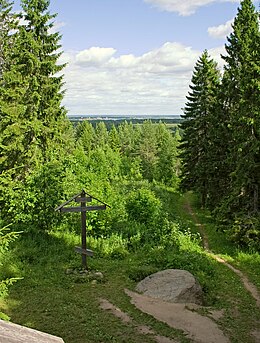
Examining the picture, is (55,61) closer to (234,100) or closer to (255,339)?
(234,100)

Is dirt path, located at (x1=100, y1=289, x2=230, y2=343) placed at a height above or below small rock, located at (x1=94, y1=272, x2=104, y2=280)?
below

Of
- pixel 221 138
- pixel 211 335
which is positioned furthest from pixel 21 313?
pixel 221 138

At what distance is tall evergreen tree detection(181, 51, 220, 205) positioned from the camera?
31.3m

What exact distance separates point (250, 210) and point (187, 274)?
8.60m

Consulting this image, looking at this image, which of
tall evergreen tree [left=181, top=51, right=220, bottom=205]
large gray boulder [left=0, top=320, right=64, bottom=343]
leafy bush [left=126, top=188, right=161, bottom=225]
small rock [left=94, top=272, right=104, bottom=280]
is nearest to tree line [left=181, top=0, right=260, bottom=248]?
tall evergreen tree [left=181, top=51, right=220, bottom=205]

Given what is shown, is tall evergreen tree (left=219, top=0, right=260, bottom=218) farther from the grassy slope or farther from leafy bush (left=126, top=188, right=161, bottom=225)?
leafy bush (left=126, top=188, right=161, bottom=225)

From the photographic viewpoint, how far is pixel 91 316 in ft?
37.0

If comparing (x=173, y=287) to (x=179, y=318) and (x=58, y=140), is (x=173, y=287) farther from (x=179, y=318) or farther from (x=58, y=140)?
(x=58, y=140)

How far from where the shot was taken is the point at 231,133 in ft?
86.4

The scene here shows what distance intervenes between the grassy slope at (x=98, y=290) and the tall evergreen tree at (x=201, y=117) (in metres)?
11.9

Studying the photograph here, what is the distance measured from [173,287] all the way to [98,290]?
2.70m

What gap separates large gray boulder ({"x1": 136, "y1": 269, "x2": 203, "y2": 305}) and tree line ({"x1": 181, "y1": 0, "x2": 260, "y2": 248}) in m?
7.49

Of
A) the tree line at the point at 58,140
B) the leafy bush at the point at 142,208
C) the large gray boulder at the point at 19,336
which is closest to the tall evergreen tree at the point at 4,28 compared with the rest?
the tree line at the point at 58,140

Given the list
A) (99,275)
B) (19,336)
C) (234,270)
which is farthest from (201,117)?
(19,336)
